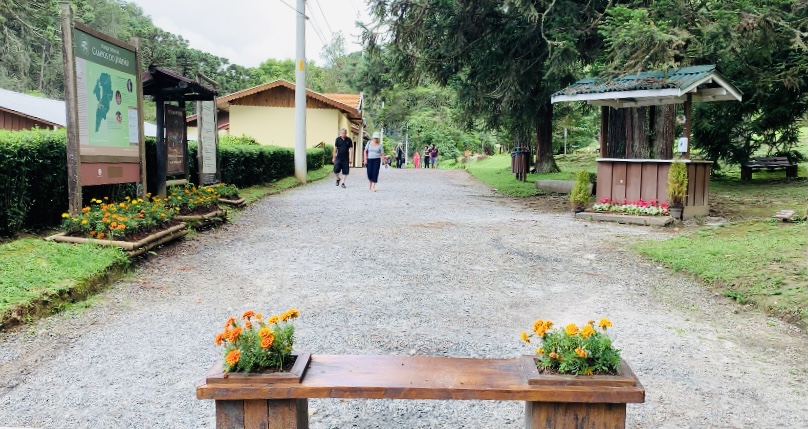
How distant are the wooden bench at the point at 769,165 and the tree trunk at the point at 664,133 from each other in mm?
8476

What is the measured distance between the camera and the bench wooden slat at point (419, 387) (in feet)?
7.82

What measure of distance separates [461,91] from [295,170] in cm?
579

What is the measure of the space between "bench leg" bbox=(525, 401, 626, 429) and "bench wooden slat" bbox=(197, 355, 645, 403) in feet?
0.17

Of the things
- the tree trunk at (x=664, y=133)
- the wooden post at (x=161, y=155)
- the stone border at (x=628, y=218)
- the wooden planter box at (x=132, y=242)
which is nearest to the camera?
the wooden planter box at (x=132, y=242)

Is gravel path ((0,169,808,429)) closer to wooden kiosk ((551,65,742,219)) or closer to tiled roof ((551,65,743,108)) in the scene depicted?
wooden kiosk ((551,65,742,219))

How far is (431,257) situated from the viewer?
25.1 ft

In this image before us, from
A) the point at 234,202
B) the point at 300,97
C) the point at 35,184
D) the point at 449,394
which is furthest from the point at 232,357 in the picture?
the point at 300,97

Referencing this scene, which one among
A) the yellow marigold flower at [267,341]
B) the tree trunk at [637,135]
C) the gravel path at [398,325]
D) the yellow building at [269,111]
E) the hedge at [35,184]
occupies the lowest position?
the gravel path at [398,325]

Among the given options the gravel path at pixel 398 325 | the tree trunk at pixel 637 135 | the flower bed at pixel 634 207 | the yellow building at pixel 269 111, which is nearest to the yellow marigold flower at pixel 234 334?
the gravel path at pixel 398 325

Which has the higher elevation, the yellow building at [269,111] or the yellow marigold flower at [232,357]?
the yellow building at [269,111]

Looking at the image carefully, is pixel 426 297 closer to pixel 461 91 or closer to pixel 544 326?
pixel 544 326

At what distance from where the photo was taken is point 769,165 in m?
19.6

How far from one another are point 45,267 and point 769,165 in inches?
807

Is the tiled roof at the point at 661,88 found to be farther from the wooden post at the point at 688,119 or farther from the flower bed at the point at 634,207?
the flower bed at the point at 634,207
